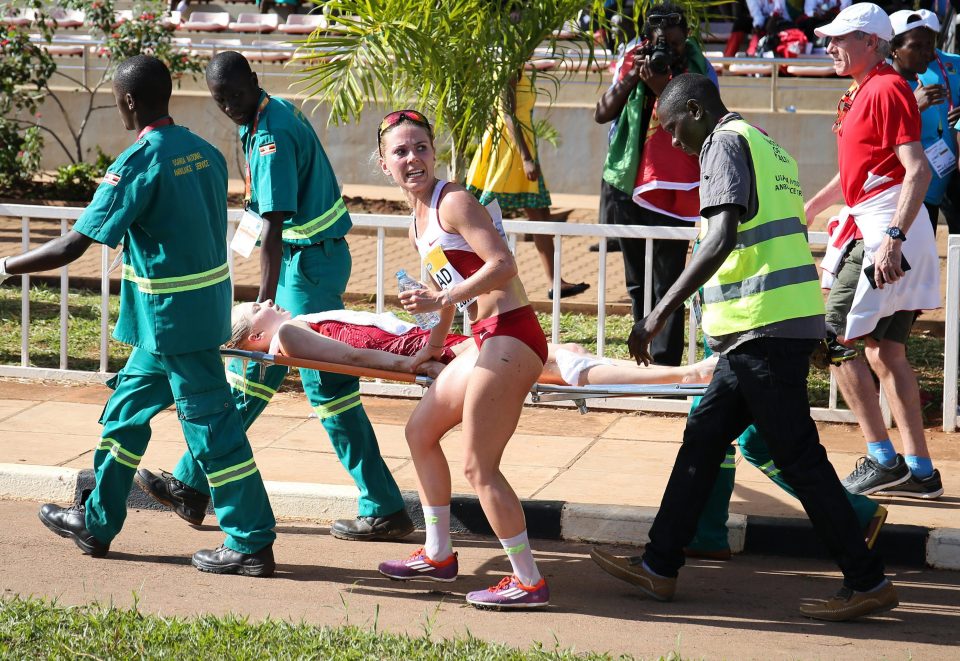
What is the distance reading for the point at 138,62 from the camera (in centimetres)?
509

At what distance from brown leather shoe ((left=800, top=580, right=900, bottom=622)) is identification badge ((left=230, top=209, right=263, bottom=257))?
9.51ft

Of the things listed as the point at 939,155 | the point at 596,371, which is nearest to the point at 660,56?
the point at 939,155

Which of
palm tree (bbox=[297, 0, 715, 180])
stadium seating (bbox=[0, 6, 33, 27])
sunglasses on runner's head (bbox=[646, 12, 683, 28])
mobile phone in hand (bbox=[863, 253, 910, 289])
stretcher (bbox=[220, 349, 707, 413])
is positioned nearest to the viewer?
stretcher (bbox=[220, 349, 707, 413])

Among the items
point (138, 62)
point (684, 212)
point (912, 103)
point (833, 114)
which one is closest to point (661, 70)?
point (684, 212)

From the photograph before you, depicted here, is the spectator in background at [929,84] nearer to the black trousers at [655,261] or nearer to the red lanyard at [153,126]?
the black trousers at [655,261]

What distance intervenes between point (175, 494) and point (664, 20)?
400cm

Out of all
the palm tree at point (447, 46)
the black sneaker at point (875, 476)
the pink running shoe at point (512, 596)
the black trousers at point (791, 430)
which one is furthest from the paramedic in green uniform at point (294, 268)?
the palm tree at point (447, 46)

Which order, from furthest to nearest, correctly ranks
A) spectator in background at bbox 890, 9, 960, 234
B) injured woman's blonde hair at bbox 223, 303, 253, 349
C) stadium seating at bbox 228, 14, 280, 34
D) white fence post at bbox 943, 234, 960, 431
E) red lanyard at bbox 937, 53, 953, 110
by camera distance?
stadium seating at bbox 228, 14, 280, 34 → red lanyard at bbox 937, 53, 953, 110 → white fence post at bbox 943, 234, 960, 431 → spectator in background at bbox 890, 9, 960, 234 → injured woman's blonde hair at bbox 223, 303, 253, 349

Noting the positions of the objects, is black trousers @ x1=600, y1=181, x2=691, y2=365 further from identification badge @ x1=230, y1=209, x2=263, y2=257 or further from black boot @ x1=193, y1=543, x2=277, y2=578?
black boot @ x1=193, y1=543, x2=277, y2=578

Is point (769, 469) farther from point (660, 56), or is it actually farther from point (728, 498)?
point (660, 56)

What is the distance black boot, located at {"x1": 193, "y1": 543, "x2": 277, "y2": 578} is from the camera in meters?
5.21

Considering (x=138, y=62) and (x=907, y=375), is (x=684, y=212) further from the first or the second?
(x=138, y=62)

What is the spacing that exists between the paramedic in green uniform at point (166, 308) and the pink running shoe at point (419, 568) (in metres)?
0.51

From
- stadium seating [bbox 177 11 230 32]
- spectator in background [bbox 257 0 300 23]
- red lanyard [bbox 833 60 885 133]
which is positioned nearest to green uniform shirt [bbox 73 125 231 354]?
red lanyard [bbox 833 60 885 133]
